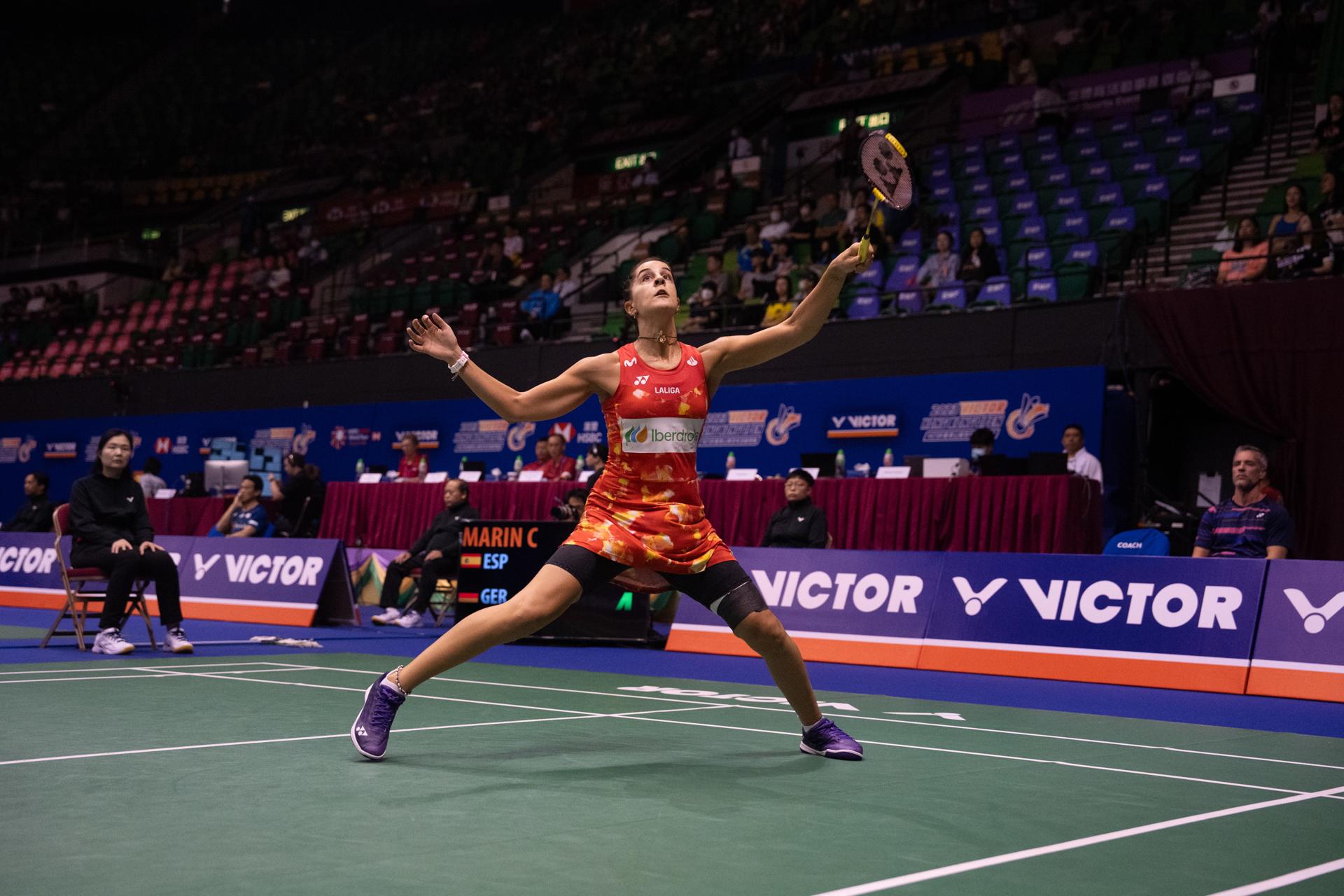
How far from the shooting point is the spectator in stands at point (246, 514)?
48.6ft

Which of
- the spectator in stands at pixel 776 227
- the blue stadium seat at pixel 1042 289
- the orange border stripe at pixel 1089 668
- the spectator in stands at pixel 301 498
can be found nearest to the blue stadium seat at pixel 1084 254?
the blue stadium seat at pixel 1042 289

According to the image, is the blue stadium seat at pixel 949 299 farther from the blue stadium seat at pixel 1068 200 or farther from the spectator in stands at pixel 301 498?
the spectator in stands at pixel 301 498

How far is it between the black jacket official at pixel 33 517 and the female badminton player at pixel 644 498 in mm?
12712

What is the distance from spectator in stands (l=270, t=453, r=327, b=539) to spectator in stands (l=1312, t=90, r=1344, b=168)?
1250 centimetres

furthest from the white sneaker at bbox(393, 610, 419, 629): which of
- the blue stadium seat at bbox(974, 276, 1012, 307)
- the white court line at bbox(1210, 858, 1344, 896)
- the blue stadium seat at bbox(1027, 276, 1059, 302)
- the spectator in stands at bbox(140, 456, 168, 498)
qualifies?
the white court line at bbox(1210, 858, 1344, 896)

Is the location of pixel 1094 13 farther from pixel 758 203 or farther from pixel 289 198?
pixel 289 198

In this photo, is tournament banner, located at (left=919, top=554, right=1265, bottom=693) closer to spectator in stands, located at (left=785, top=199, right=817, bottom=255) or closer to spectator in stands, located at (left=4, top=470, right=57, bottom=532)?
spectator in stands, located at (left=785, top=199, right=817, bottom=255)

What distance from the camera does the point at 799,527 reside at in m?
12.2

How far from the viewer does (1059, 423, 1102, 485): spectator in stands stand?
1335 cm

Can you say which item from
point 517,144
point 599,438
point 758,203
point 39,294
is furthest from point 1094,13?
point 39,294

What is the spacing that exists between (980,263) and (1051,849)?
13039mm

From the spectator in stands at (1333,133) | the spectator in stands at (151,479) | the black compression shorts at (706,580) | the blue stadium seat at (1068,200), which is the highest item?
the spectator in stands at (1333,133)

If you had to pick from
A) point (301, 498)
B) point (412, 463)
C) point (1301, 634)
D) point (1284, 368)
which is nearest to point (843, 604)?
point (1301, 634)

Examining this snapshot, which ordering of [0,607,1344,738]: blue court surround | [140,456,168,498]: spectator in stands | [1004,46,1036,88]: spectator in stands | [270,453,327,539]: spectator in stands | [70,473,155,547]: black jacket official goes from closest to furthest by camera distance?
[0,607,1344,738]: blue court surround < [70,473,155,547]: black jacket official < [270,453,327,539]: spectator in stands < [140,456,168,498]: spectator in stands < [1004,46,1036,88]: spectator in stands
